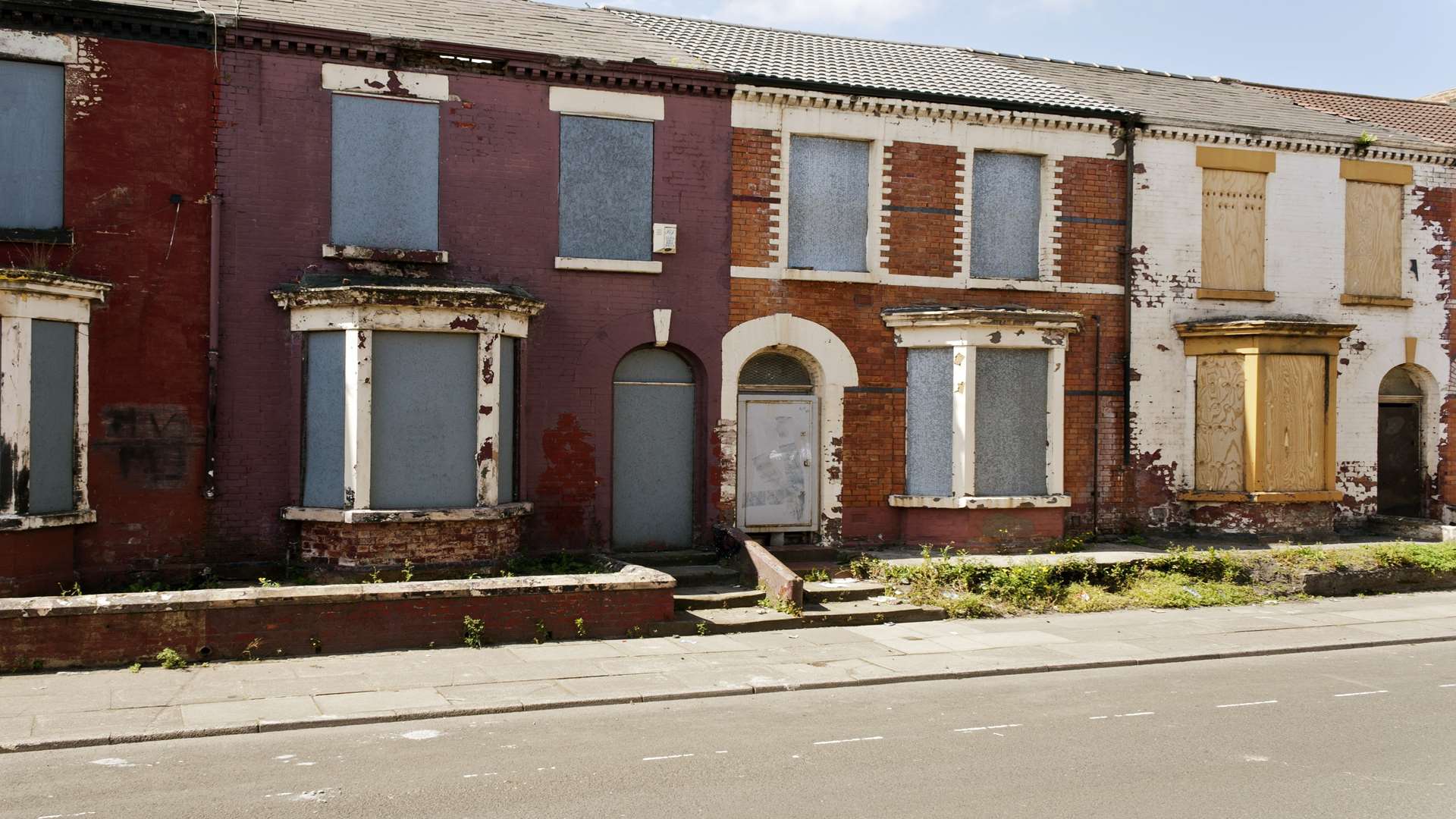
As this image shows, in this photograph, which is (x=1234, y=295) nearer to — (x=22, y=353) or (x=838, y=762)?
(x=838, y=762)

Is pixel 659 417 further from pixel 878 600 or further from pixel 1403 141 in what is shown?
pixel 1403 141

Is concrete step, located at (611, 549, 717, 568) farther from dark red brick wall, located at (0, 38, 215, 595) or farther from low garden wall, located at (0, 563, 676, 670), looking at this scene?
dark red brick wall, located at (0, 38, 215, 595)

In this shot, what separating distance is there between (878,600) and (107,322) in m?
9.03

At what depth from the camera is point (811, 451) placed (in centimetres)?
1585

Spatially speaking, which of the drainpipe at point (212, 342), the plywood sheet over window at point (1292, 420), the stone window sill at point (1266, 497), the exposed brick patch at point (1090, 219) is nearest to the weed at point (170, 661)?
the drainpipe at point (212, 342)

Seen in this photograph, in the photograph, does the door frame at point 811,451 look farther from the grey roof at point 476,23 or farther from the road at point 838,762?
the road at point 838,762

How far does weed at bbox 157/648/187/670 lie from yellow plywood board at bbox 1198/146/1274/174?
14996 mm

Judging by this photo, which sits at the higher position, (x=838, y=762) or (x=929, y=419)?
(x=929, y=419)

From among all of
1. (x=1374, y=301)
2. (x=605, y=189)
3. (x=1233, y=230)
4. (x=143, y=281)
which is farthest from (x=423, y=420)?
(x=1374, y=301)

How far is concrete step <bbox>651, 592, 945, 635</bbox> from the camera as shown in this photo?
12086 millimetres

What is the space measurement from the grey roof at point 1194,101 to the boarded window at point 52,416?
14163 mm

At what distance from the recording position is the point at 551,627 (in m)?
11.5

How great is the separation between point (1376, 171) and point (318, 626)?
1687 cm

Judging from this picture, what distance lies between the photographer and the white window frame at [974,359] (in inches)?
618
